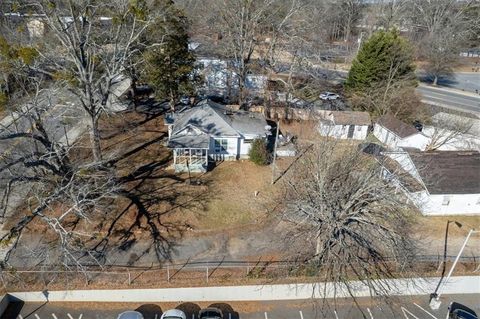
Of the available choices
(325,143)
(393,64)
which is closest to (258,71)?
(393,64)

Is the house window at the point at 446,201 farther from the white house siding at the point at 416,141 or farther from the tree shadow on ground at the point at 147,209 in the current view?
the tree shadow on ground at the point at 147,209

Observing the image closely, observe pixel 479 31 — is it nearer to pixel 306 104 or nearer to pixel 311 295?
pixel 306 104

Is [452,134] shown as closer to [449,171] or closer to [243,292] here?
[449,171]

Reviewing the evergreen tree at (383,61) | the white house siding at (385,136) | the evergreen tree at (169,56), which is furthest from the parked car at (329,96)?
the evergreen tree at (169,56)

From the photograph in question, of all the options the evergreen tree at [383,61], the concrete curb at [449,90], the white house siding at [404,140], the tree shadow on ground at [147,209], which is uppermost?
the evergreen tree at [383,61]

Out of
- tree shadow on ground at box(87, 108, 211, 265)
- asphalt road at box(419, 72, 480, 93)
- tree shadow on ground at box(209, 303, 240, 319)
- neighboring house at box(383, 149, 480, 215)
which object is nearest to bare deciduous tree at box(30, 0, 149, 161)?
tree shadow on ground at box(87, 108, 211, 265)

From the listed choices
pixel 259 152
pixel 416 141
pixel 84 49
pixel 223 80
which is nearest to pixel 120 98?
pixel 223 80
